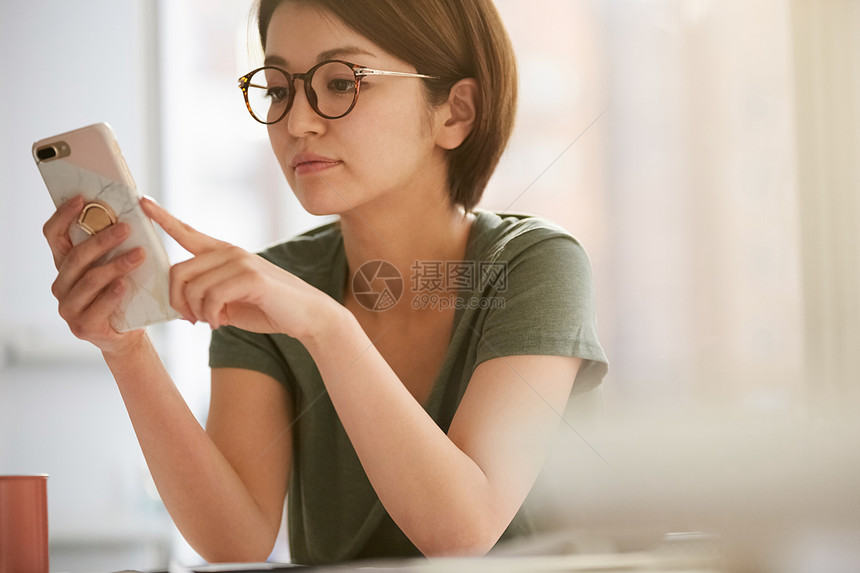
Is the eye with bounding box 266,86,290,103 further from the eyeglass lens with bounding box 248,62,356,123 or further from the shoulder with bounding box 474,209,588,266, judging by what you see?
the shoulder with bounding box 474,209,588,266

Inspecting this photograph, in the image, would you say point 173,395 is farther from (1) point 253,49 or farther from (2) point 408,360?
(1) point 253,49

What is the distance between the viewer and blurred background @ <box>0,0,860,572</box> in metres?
0.73

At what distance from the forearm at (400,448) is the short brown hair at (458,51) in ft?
0.71

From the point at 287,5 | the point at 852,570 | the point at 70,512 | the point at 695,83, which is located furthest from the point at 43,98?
the point at 852,570

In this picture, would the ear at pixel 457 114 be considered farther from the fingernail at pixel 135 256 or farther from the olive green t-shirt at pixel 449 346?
the fingernail at pixel 135 256

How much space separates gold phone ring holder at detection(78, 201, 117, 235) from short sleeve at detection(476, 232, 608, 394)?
12.3 inches

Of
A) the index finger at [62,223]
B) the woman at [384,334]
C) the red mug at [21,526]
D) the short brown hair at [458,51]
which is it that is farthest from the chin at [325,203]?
the red mug at [21,526]

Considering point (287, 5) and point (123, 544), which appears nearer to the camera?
point (287, 5)

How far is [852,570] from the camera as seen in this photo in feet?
2.30

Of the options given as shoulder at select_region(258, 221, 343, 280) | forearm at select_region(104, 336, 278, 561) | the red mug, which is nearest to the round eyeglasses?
shoulder at select_region(258, 221, 343, 280)

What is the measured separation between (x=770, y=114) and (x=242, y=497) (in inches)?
24.3

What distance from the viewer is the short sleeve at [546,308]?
65 cm

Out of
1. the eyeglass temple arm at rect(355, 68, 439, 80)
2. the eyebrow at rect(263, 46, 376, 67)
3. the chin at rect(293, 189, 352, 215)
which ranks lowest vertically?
the chin at rect(293, 189, 352, 215)

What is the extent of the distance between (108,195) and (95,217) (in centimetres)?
2
